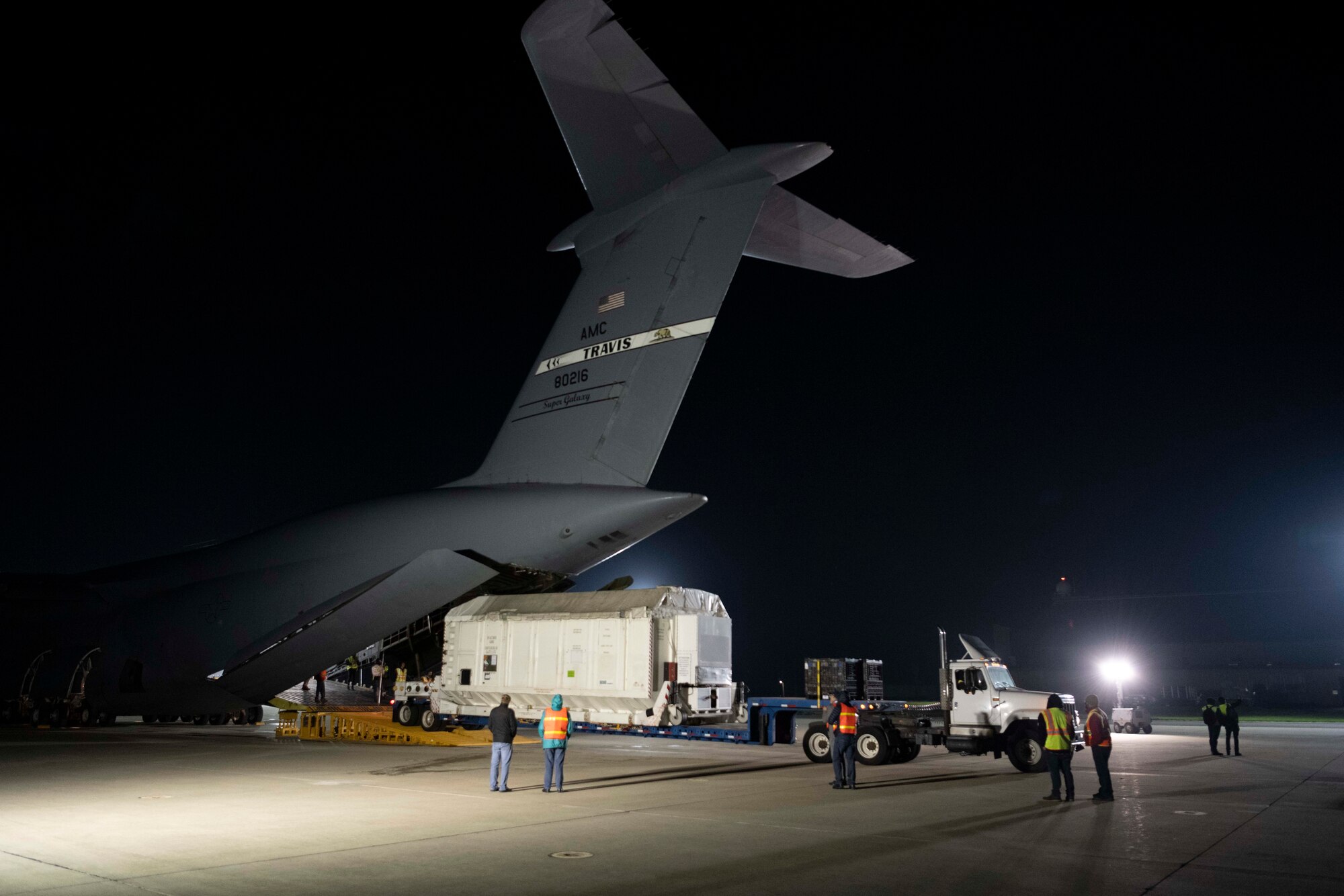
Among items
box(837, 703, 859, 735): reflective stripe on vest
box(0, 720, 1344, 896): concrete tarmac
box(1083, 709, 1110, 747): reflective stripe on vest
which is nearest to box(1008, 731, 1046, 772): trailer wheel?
box(0, 720, 1344, 896): concrete tarmac

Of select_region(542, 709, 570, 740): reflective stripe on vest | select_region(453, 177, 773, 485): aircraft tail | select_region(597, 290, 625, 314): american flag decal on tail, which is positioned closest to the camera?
select_region(542, 709, 570, 740): reflective stripe on vest

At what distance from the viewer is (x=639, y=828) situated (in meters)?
8.76

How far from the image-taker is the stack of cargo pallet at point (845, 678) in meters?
15.5

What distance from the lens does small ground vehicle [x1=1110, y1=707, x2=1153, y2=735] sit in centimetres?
2725

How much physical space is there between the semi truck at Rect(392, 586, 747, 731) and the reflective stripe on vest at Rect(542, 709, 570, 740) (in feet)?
14.2

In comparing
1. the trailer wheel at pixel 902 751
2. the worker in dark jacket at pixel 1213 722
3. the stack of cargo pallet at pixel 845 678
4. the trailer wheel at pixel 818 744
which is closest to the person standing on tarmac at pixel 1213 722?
the worker in dark jacket at pixel 1213 722

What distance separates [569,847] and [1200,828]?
19.6ft

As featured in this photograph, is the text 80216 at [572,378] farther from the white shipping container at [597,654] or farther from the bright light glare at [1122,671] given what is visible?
the bright light glare at [1122,671]

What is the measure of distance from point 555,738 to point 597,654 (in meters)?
4.88

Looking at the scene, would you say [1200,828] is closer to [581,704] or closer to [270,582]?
[581,704]

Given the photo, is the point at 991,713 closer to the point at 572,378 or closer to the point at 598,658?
the point at 598,658

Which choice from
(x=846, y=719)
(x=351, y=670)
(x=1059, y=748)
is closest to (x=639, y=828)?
(x=846, y=719)

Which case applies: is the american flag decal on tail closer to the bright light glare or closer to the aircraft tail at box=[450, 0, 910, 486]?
the aircraft tail at box=[450, 0, 910, 486]

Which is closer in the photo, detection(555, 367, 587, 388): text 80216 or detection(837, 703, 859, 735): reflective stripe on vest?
detection(837, 703, 859, 735): reflective stripe on vest
